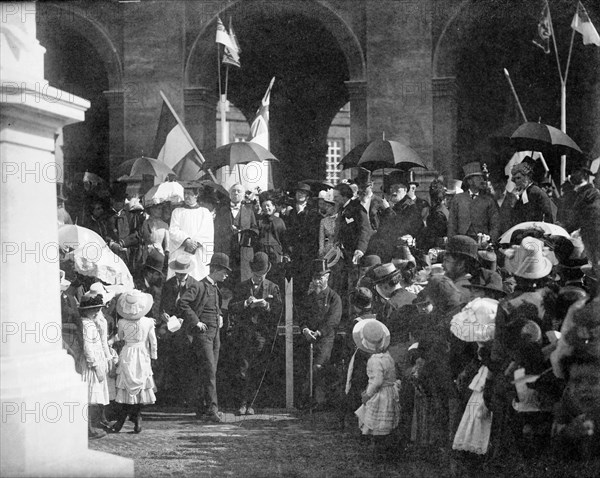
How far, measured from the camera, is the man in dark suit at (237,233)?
1195 cm

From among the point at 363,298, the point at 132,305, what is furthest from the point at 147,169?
the point at 363,298

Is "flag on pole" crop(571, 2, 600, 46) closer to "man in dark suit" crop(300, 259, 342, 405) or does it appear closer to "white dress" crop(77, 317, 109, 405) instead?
"man in dark suit" crop(300, 259, 342, 405)

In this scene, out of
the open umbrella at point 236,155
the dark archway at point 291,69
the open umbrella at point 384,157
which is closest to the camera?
the open umbrella at point 384,157

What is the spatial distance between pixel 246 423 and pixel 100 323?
1.86 metres

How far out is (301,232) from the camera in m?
12.4

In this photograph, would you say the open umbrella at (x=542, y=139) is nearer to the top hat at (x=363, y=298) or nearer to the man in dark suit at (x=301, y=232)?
the man in dark suit at (x=301, y=232)

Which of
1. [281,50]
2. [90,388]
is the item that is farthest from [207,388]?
[281,50]

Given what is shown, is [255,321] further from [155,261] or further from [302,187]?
[302,187]

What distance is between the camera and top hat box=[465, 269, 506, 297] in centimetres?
684

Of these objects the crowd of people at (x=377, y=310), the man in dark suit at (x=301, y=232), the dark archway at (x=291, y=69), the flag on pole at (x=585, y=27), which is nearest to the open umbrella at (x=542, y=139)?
the crowd of people at (x=377, y=310)

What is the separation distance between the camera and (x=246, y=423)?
9445 millimetres

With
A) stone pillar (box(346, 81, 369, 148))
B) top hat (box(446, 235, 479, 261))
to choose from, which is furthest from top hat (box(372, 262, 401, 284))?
stone pillar (box(346, 81, 369, 148))

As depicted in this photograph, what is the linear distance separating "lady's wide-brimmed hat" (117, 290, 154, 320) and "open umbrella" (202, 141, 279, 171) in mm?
3969

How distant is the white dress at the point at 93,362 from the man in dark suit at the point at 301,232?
3.21m
